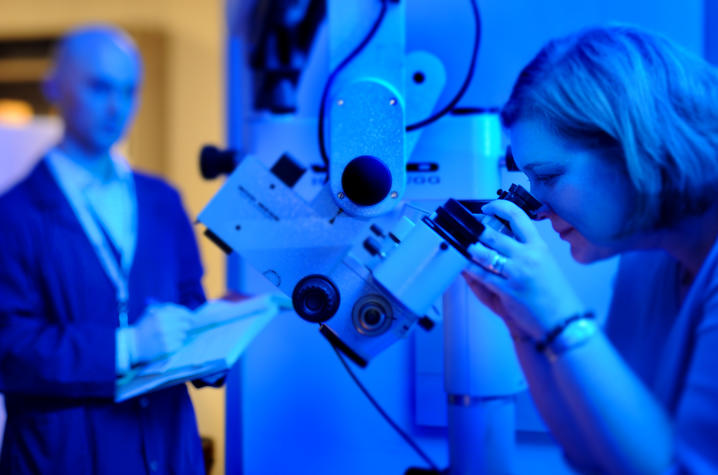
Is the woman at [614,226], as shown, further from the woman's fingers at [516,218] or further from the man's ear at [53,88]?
the man's ear at [53,88]

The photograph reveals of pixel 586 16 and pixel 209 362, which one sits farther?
pixel 586 16

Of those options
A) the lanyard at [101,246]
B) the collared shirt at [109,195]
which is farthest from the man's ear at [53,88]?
the lanyard at [101,246]

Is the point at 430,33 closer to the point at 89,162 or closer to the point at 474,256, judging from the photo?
the point at 474,256

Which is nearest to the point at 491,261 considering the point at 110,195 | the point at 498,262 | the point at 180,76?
the point at 498,262

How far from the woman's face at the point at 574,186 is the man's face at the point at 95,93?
1.04 meters

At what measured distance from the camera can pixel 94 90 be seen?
139 cm

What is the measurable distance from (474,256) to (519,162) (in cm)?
14

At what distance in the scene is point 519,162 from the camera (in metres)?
0.68

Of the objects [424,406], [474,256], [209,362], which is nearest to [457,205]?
[474,256]

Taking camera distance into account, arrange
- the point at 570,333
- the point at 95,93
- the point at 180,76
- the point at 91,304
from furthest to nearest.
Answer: the point at 180,76 → the point at 95,93 → the point at 91,304 → the point at 570,333

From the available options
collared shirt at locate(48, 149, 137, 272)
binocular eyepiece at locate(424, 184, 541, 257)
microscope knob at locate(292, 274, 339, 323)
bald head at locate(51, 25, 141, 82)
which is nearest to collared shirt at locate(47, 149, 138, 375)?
collared shirt at locate(48, 149, 137, 272)

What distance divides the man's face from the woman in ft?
3.40

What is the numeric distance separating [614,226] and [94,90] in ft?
3.99

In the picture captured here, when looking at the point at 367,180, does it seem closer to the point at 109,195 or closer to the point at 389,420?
the point at 389,420
